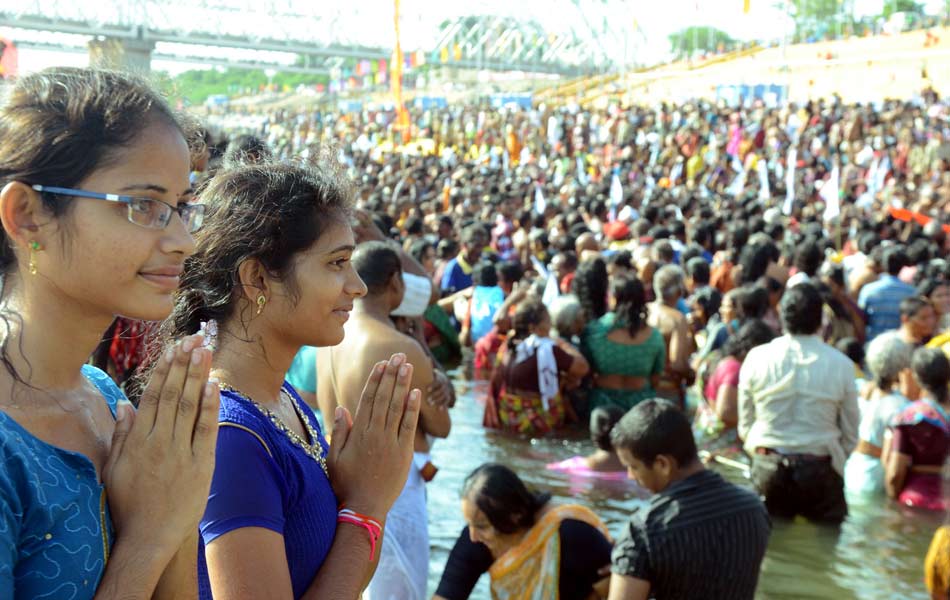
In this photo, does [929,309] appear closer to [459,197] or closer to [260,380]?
[260,380]

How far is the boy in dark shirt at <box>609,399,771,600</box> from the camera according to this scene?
11.7ft

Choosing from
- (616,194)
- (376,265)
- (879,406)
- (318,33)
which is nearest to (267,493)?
(376,265)

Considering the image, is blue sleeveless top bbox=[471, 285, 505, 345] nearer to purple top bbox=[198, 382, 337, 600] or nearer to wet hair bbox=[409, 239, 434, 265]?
wet hair bbox=[409, 239, 434, 265]

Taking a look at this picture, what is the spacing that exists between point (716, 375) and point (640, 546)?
3705mm

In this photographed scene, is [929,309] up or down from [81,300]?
down

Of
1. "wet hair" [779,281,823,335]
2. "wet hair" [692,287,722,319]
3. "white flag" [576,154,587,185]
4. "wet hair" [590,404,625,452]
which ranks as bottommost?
"white flag" [576,154,587,185]

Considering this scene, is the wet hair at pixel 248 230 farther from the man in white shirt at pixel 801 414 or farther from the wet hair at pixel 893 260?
the wet hair at pixel 893 260

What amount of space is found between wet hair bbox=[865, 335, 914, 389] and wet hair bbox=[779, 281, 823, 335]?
714 mm

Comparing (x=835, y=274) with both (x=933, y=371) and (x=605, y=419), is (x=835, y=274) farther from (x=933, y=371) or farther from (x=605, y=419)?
(x=605, y=419)

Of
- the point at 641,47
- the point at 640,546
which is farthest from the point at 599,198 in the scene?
the point at 641,47

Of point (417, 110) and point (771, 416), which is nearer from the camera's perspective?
point (771, 416)

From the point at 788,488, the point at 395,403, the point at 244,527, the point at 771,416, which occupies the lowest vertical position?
the point at 788,488

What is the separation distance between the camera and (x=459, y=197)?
19094mm

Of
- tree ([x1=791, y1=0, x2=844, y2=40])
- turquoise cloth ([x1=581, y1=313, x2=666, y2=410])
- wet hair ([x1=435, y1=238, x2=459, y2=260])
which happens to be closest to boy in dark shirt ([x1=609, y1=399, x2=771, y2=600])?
turquoise cloth ([x1=581, y1=313, x2=666, y2=410])
